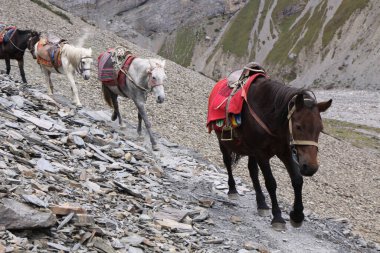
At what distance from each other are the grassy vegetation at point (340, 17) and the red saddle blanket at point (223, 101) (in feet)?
420

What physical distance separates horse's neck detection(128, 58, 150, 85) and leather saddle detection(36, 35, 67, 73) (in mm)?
4562

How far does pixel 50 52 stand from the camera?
17.4m

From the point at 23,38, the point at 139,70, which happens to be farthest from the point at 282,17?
the point at 139,70

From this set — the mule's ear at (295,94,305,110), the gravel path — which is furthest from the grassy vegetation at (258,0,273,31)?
the mule's ear at (295,94,305,110)

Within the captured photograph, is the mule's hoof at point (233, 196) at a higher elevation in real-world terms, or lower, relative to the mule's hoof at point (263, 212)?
lower

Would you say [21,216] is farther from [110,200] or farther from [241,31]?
[241,31]

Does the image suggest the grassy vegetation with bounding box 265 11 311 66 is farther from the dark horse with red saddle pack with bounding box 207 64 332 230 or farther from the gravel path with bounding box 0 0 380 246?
the dark horse with red saddle pack with bounding box 207 64 332 230

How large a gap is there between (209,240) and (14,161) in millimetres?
3773

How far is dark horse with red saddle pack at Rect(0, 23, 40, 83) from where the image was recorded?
1891cm

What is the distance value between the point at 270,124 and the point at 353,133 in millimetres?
42148

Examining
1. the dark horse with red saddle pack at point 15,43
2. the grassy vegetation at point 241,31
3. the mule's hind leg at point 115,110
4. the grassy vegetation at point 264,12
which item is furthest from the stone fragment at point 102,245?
the grassy vegetation at point 264,12

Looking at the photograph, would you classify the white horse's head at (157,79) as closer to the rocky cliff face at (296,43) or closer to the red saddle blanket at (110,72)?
the red saddle blanket at (110,72)

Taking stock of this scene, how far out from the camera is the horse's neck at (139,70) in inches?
534

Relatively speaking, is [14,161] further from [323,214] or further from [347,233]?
[323,214]
